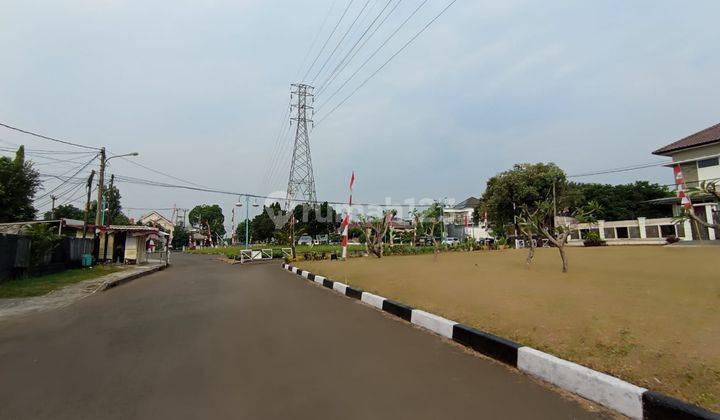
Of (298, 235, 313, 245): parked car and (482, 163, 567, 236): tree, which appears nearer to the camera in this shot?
(482, 163, 567, 236): tree

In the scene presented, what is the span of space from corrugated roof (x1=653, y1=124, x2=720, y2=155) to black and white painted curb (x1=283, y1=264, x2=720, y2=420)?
3028cm

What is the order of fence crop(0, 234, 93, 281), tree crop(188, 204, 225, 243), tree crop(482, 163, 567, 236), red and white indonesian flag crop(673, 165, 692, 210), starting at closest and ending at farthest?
red and white indonesian flag crop(673, 165, 692, 210) → fence crop(0, 234, 93, 281) → tree crop(482, 163, 567, 236) → tree crop(188, 204, 225, 243)

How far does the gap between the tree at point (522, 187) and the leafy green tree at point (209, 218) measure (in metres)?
70.8

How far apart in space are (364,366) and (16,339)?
5.06 metres

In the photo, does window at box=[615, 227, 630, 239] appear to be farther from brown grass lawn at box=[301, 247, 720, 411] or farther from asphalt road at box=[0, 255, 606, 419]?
asphalt road at box=[0, 255, 606, 419]

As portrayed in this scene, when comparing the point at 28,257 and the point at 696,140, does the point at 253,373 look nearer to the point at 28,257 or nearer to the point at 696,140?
the point at 28,257

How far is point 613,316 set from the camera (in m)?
4.80

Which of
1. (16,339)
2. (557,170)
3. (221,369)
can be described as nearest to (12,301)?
(16,339)

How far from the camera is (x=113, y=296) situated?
33.7ft

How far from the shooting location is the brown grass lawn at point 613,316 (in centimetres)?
322

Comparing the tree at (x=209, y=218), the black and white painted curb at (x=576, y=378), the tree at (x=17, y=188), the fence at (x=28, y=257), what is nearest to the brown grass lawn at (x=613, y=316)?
the black and white painted curb at (x=576, y=378)

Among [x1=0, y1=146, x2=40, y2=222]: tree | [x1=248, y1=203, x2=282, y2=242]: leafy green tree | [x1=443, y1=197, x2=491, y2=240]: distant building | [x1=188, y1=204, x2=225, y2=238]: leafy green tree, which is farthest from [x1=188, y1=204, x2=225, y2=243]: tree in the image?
[x1=0, y1=146, x2=40, y2=222]: tree

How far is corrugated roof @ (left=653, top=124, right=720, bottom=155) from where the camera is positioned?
2603cm

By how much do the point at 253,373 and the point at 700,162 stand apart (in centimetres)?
3367
